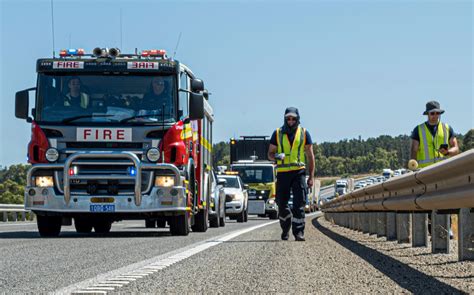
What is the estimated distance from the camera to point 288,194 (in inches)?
519

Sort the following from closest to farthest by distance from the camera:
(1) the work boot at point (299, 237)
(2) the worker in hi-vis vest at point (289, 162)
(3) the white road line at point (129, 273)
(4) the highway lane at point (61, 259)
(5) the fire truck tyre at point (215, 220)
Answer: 1. (3) the white road line at point (129, 273)
2. (4) the highway lane at point (61, 259)
3. (1) the work boot at point (299, 237)
4. (2) the worker in hi-vis vest at point (289, 162)
5. (5) the fire truck tyre at point (215, 220)

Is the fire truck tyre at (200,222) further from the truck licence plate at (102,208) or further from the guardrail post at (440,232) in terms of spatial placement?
the guardrail post at (440,232)

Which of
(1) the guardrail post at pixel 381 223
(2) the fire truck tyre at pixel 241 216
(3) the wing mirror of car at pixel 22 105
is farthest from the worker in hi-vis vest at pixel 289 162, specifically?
(2) the fire truck tyre at pixel 241 216

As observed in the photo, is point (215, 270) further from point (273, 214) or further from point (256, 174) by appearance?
point (273, 214)

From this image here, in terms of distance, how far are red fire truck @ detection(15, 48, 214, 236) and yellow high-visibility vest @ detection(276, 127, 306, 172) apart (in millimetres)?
1742

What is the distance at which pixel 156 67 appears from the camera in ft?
47.0

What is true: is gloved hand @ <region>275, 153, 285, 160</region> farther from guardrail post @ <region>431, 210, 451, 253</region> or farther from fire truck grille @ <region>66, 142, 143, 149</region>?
guardrail post @ <region>431, 210, 451, 253</region>

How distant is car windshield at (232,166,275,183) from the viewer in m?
38.2

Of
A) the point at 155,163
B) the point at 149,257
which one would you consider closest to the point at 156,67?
the point at 155,163

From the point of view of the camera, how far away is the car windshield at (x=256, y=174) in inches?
1503

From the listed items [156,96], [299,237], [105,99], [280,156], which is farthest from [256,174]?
[299,237]

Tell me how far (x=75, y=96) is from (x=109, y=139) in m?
1.01

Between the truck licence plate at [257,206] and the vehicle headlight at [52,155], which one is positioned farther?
the truck licence plate at [257,206]

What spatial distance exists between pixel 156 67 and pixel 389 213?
463 cm
